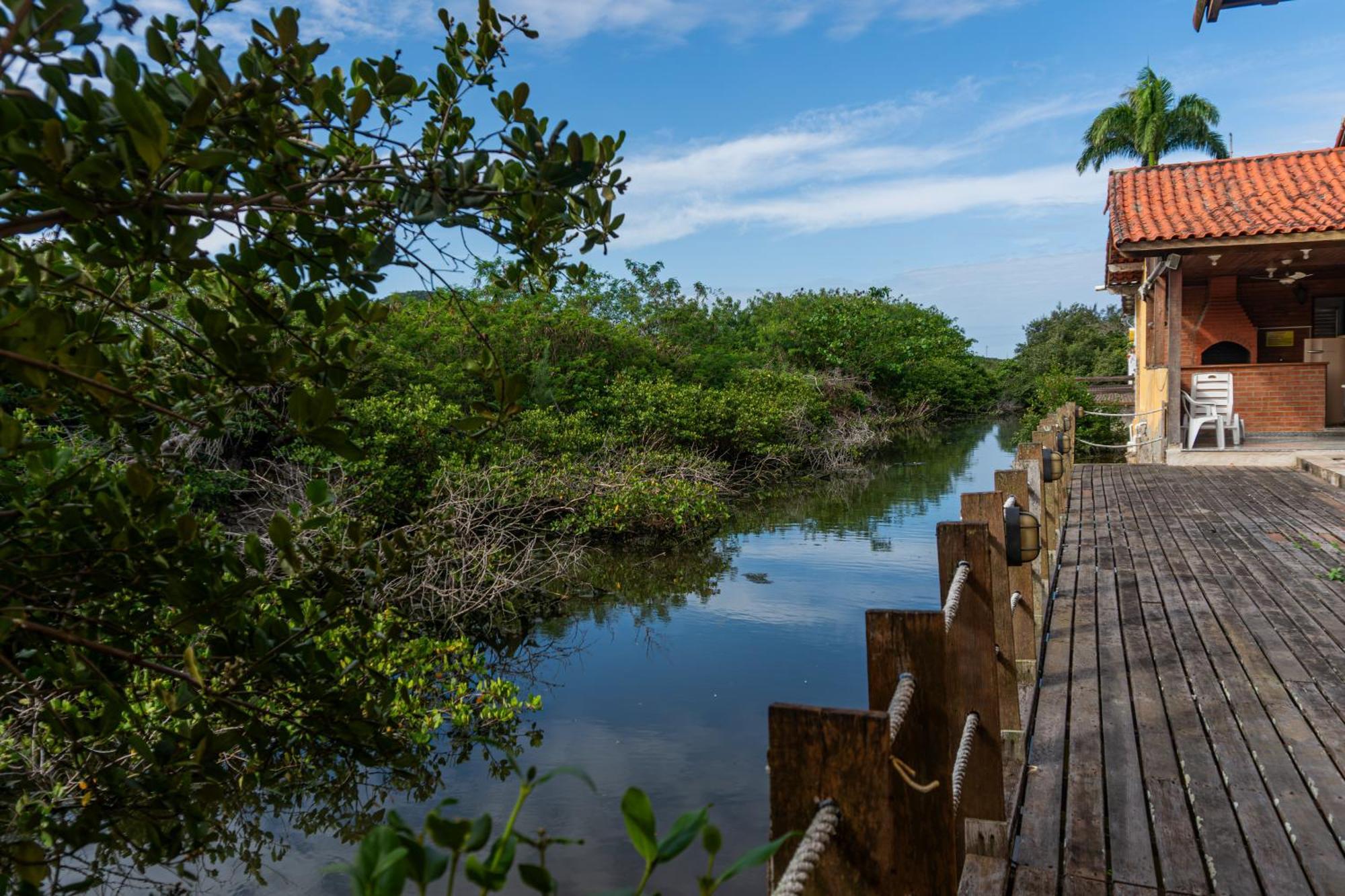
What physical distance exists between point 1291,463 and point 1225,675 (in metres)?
9.56

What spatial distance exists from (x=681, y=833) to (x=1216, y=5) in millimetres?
8224

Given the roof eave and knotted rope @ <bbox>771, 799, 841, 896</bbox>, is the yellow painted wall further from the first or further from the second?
knotted rope @ <bbox>771, 799, 841, 896</bbox>

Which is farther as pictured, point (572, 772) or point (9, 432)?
point (9, 432)

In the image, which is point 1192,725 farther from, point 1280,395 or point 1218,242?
point 1280,395

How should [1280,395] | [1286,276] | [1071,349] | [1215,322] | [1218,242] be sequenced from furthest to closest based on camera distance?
[1071,349]
[1215,322]
[1286,276]
[1280,395]
[1218,242]

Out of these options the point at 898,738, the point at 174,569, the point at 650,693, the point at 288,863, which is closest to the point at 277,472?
the point at 650,693

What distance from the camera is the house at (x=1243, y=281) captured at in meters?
12.7

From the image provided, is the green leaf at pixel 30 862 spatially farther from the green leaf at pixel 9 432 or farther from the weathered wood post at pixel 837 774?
the weathered wood post at pixel 837 774

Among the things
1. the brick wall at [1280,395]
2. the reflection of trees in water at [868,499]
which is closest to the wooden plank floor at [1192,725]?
the reflection of trees in water at [868,499]

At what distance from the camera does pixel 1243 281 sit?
1606 cm

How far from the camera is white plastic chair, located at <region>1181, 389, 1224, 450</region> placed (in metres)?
13.5

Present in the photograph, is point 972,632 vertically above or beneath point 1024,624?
above

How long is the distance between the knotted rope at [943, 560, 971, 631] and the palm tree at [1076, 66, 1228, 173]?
43.2 m

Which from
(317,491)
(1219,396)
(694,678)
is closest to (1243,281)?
(1219,396)
